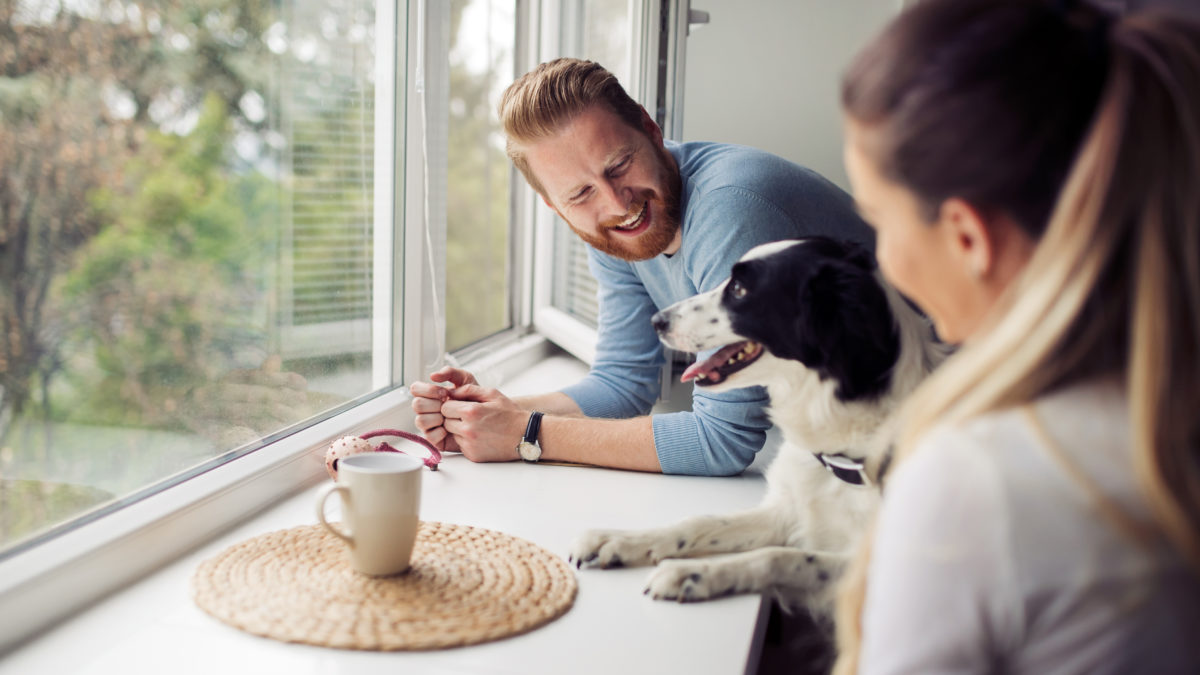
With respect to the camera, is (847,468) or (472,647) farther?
(847,468)

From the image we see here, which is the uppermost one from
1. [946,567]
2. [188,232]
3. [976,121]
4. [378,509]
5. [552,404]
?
[976,121]

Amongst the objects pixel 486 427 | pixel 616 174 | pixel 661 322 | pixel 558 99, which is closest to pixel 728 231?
pixel 661 322

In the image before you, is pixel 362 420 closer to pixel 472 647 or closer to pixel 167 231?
pixel 167 231

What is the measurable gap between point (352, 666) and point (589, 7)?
2389mm

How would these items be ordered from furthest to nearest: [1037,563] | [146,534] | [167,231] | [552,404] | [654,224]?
[552,404], [654,224], [167,231], [146,534], [1037,563]

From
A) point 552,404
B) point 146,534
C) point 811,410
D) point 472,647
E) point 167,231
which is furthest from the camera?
point 552,404

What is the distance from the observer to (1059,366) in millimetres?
534

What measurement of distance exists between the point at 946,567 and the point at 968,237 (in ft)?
0.73

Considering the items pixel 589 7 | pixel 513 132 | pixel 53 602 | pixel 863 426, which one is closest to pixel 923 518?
pixel 863 426

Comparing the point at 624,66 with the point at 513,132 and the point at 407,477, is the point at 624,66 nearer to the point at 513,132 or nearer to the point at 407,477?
the point at 513,132

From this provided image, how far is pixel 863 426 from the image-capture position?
123 cm

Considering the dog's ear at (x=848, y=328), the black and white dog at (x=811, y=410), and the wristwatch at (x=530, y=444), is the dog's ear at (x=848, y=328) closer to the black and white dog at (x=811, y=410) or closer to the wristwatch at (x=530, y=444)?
the black and white dog at (x=811, y=410)

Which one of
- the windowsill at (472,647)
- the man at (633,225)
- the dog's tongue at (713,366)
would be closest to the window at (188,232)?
the windowsill at (472,647)

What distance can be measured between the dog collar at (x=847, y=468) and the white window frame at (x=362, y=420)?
2.63ft
